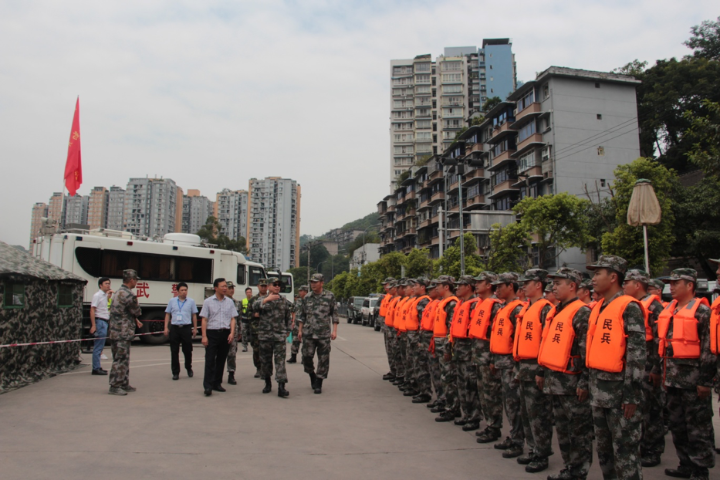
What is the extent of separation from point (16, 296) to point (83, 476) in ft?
18.6

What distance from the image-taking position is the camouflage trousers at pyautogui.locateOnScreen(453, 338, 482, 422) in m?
6.62

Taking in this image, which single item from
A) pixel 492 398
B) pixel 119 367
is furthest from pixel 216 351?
pixel 492 398

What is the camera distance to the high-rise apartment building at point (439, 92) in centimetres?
9331

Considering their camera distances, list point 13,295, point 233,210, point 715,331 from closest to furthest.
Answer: point 715,331 → point 13,295 → point 233,210

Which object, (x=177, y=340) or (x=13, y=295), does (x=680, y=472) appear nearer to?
(x=177, y=340)

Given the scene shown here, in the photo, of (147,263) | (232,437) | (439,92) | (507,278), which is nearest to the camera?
(232,437)

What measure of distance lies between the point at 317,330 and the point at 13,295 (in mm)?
5068

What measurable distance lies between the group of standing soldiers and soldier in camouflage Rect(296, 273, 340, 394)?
2614 millimetres

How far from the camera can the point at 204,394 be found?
849 centimetres

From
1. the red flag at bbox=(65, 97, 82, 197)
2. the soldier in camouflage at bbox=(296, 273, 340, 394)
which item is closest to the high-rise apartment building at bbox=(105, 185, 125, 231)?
the red flag at bbox=(65, 97, 82, 197)

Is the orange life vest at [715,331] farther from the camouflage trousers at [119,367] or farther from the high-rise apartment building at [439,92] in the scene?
the high-rise apartment building at [439,92]

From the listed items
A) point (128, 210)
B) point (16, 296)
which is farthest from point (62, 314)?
point (128, 210)

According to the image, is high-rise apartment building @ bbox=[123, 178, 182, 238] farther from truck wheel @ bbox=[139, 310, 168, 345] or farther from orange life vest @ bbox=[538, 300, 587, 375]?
orange life vest @ bbox=[538, 300, 587, 375]

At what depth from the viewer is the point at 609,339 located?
166 inches
